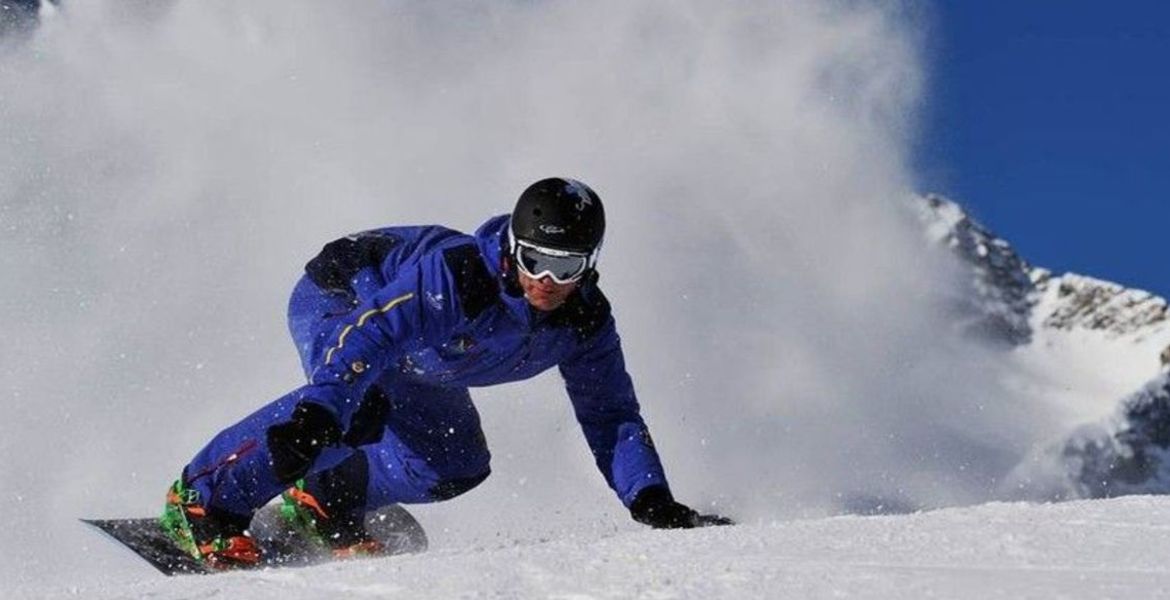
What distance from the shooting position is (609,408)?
6.08 meters

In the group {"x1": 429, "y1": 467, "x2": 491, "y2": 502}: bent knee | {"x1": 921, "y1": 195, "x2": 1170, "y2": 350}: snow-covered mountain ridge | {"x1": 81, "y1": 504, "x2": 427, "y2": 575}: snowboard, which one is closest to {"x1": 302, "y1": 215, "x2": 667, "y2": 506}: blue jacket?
{"x1": 429, "y1": 467, "x2": 491, "y2": 502}: bent knee

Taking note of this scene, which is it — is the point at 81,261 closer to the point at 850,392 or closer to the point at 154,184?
the point at 154,184

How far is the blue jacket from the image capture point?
17.9 ft

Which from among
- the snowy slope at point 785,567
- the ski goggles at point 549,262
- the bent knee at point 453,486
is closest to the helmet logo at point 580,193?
the ski goggles at point 549,262

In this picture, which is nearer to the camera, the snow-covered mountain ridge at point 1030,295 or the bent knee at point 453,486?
the bent knee at point 453,486

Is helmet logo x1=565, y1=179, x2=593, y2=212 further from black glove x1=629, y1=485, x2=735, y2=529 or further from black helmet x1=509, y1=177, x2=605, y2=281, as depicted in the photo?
black glove x1=629, y1=485, x2=735, y2=529

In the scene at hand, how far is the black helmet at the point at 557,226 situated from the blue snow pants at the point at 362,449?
0.78 m

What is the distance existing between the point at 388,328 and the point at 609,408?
104cm

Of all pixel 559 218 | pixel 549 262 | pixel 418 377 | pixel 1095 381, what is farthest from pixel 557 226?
pixel 1095 381

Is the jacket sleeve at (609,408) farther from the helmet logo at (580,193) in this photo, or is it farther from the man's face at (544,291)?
the helmet logo at (580,193)

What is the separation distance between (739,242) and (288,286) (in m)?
117

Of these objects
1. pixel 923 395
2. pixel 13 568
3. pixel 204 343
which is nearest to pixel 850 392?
pixel 923 395

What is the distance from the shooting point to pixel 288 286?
2720 centimetres

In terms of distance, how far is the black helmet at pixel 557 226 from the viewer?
546 cm
